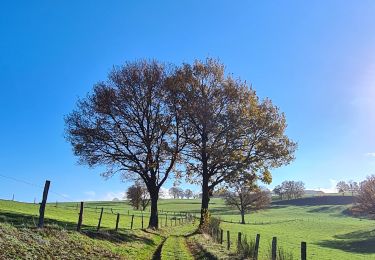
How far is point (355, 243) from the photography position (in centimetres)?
6462

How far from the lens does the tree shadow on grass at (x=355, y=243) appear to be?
5690 centimetres

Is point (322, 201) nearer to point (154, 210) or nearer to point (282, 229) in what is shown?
point (282, 229)

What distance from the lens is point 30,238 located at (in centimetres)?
1337

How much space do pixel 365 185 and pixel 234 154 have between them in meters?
57.3

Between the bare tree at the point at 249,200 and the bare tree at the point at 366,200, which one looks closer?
the bare tree at the point at 366,200

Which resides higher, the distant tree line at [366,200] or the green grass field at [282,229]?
the distant tree line at [366,200]

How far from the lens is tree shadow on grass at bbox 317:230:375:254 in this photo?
2240 inches

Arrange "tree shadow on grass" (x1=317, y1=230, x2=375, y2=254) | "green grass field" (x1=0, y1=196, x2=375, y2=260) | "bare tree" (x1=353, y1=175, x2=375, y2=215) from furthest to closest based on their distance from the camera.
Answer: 1. "bare tree" (x1=353, y1=175, x2=375, y2=215)
2. "tree shadow on grass" (x1=317, y1=230, x2=375, y2=254)
3. "green grass field" (x1=0, y1=196, x2=375, y2=260)

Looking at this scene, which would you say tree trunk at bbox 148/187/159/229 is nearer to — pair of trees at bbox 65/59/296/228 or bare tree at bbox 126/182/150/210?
pair of trees at bbox 65/59/296/228

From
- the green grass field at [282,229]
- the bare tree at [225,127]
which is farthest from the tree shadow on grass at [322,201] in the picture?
the bare tree at [225,127]

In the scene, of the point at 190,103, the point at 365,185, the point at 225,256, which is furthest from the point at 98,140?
the point at 365,185

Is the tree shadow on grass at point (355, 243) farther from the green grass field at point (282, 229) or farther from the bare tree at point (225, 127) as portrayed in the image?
the bare tree at point (225, 127)

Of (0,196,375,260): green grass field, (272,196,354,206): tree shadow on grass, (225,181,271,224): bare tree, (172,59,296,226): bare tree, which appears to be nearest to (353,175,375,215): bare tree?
(0,196,375,260): green grass field

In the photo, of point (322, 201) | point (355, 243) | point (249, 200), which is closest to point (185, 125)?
point (355, 243)
